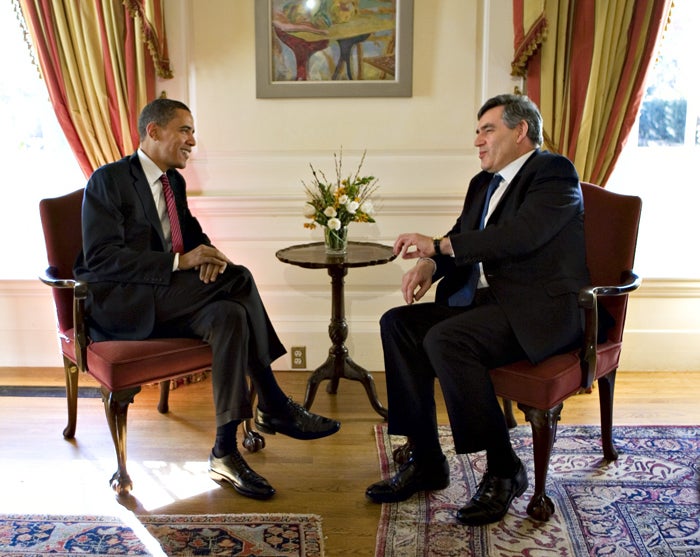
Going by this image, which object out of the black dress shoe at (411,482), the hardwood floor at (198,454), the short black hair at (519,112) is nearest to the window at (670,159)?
the hardwood floor at (198,454)

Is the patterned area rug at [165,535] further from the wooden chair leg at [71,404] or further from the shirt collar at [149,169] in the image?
the shirt collar at [149,169]

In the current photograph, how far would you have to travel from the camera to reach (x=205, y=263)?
9.61ft

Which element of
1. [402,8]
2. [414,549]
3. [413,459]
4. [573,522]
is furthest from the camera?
[402,8]

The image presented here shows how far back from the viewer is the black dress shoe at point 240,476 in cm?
271

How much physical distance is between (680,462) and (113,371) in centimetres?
229

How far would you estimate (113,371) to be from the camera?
8.77ft

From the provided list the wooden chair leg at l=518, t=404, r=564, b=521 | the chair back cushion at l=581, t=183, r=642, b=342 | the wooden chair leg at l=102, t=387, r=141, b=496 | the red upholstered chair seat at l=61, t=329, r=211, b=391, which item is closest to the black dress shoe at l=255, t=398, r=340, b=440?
the red upholstered chair seat at l=61, t=329, r=211, b=391

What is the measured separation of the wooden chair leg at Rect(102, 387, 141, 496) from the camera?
2.72m

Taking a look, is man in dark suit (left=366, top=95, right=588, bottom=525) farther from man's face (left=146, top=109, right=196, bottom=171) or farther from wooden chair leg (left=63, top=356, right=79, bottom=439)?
wooden chair leg (left=63, top=356, right=79, bottom=439)

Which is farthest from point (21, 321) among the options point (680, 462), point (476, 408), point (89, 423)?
point (680, 462)

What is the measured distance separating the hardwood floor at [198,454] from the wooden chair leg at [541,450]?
563 mm

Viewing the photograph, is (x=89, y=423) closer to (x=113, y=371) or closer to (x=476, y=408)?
(x=113, y=371)

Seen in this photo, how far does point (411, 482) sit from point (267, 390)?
72 cm

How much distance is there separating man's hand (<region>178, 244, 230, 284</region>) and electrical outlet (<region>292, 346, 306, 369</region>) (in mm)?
1276
